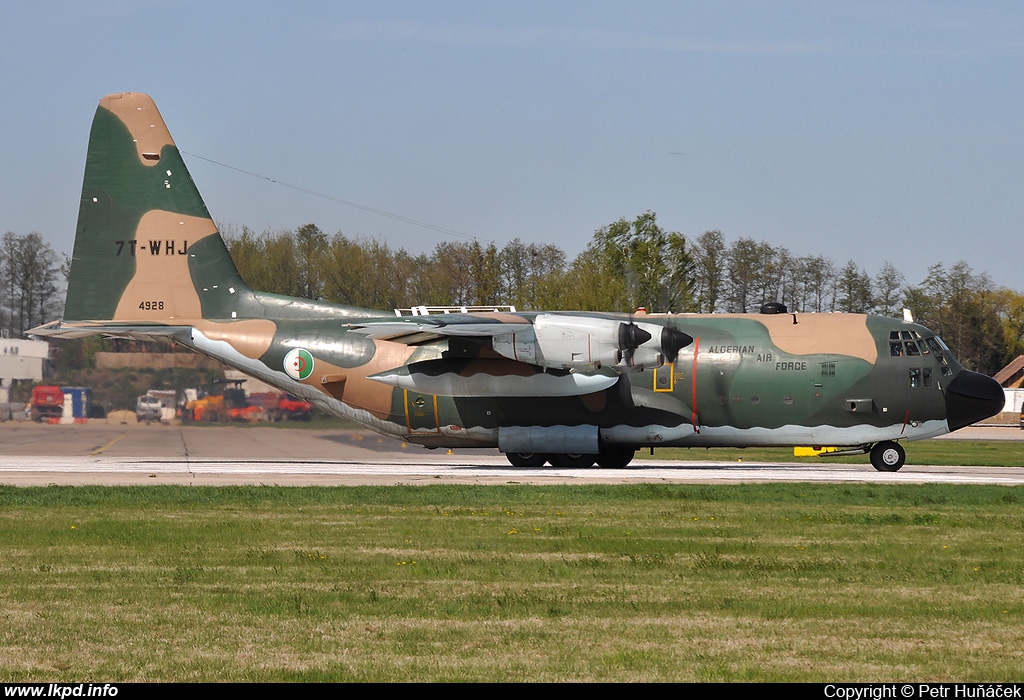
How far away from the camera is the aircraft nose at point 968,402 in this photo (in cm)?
2988

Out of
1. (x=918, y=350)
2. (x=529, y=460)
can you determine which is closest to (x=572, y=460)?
(x=529, y=460)

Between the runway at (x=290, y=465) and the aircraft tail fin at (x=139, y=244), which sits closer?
the runway at (x=290, y=465)

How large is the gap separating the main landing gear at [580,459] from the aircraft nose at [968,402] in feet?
29.0

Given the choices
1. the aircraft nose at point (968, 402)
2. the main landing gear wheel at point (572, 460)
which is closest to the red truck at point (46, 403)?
the main landing gear wheel at point (572, 460)

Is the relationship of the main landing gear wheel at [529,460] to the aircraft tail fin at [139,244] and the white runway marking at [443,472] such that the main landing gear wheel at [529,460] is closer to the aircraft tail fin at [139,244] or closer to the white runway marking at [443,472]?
the white runway marking at [443,472]

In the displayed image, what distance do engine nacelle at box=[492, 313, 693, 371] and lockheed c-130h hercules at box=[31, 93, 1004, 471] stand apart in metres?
0.04

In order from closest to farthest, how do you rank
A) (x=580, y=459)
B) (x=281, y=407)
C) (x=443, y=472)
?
(x=443, y=472), (x=580, y=459), (x=281, y=407)

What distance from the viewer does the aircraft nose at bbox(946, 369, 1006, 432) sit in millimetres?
29875

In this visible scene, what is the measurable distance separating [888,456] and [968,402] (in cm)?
266

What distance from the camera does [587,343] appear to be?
94.3 feet

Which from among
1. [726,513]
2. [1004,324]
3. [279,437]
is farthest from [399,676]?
[1004,324]

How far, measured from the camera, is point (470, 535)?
17.6m

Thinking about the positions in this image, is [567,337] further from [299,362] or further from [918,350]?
[918,350]

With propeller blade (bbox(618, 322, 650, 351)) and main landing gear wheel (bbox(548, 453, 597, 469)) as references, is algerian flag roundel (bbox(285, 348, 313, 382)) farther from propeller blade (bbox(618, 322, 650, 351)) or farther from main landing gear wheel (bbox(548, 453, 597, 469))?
propeller blade (bbox(618, 322, 650, 351))
